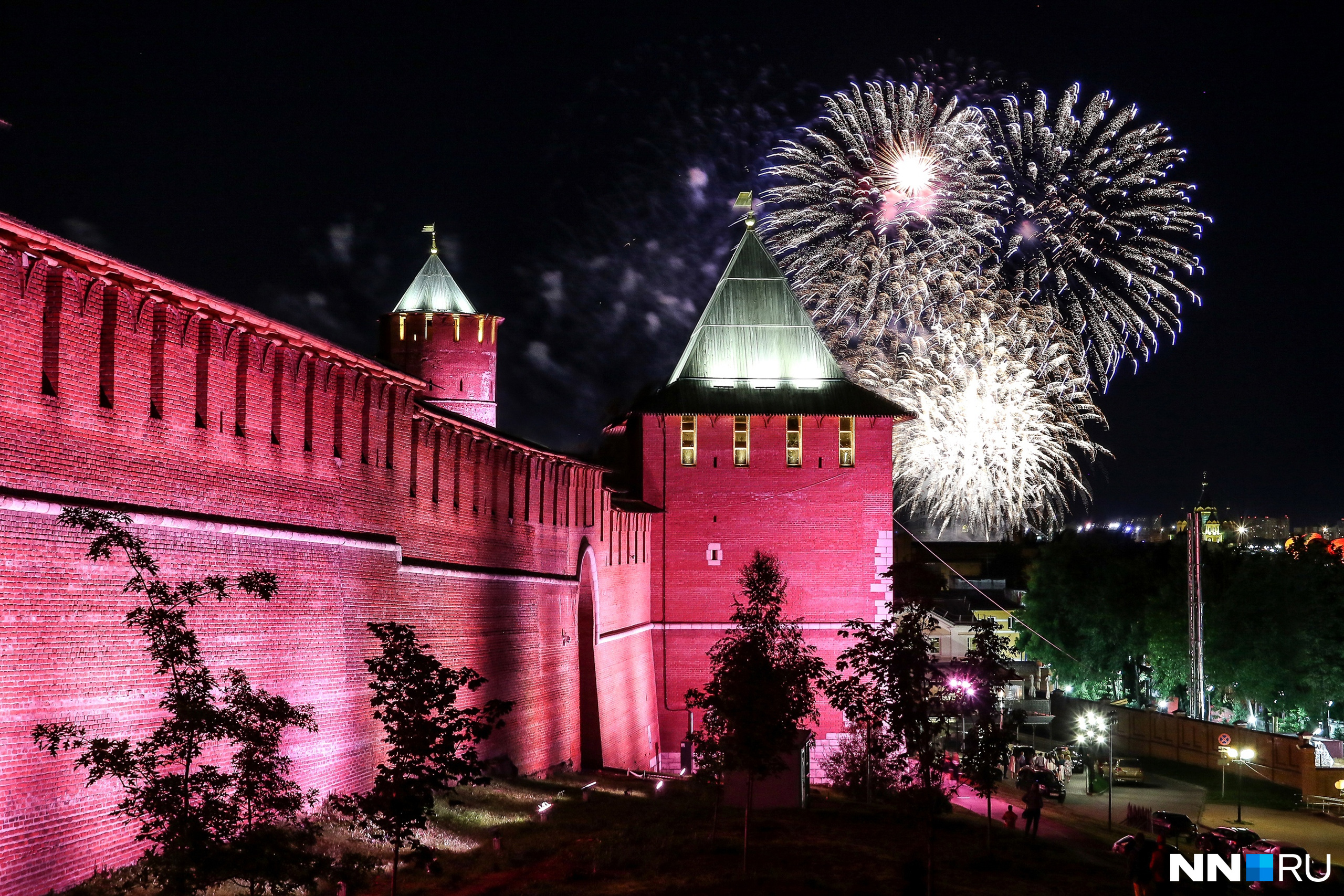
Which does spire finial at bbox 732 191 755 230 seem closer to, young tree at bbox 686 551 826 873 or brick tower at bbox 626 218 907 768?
brick tower at bbox 626 218 907 768

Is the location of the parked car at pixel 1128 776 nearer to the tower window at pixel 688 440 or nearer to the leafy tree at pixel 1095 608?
the leafy tree at pixel 1095 608

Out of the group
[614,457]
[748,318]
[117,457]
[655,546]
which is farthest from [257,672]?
[614,457]

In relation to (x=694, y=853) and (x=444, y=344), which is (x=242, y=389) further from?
(x=444, y=344)

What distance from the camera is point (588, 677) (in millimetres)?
29719

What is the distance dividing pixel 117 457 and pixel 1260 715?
50991mm

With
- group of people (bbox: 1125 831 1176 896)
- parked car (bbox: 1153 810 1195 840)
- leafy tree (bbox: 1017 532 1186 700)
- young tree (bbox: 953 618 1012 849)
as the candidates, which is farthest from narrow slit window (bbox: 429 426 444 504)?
leafy tree (bbox: 1017 532 1186 700)

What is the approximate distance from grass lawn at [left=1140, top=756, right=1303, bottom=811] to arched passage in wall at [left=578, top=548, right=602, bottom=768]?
17.0m

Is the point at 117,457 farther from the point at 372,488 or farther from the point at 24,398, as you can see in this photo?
the point at 372,488

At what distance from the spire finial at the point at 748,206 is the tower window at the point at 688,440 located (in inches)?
247

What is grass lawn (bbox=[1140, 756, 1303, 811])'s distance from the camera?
35.1 meters

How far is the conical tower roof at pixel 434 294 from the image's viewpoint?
1785 inches

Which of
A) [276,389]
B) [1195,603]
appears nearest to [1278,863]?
[276,389]

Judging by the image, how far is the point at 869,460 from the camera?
35.3 m

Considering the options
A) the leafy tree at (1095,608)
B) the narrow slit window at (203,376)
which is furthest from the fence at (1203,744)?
the narrow slit window at (203,376)
